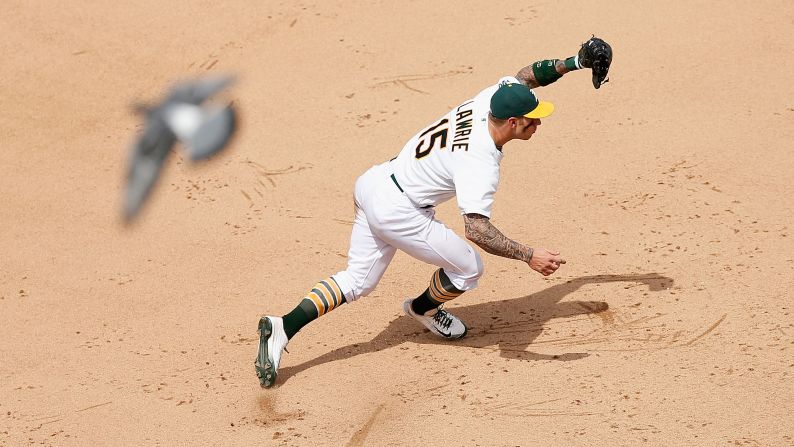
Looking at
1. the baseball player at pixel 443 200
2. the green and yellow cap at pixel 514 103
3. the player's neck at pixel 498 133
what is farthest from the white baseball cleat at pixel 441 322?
the green and yellow cap at pixel 514 103

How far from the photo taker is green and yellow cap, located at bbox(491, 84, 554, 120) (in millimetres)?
6172

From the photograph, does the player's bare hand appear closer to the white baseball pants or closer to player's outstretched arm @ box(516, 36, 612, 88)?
the white baseball pants

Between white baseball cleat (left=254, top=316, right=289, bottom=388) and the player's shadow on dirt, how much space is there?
0.25 metres

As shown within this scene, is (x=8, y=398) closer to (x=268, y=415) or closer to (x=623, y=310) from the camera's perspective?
(x=268, y=415)

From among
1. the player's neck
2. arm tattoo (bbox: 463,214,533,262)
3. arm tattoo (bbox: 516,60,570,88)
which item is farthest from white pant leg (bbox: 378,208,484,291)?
arm tattoo (bbox: 516,60,570,88)

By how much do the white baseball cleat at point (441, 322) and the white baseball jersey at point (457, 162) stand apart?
2.92 feet

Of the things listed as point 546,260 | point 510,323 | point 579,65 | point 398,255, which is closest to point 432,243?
point 546,260

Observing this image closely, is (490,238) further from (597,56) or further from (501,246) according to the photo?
(597,56)

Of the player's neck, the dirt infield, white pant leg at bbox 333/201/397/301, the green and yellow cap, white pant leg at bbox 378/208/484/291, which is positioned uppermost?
the green and yellow cap

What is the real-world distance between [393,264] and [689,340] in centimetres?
246

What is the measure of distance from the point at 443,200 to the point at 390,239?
41cm

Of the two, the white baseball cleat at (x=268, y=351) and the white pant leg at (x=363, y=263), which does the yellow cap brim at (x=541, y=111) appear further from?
the white baseball cleat at (x=268, y=351)

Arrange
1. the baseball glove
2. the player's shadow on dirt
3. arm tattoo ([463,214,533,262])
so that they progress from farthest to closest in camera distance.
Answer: the player's shadow on dirt, the baseball glove, arm tattoo ([463,214,533,262])

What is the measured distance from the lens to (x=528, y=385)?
21.4 ft
